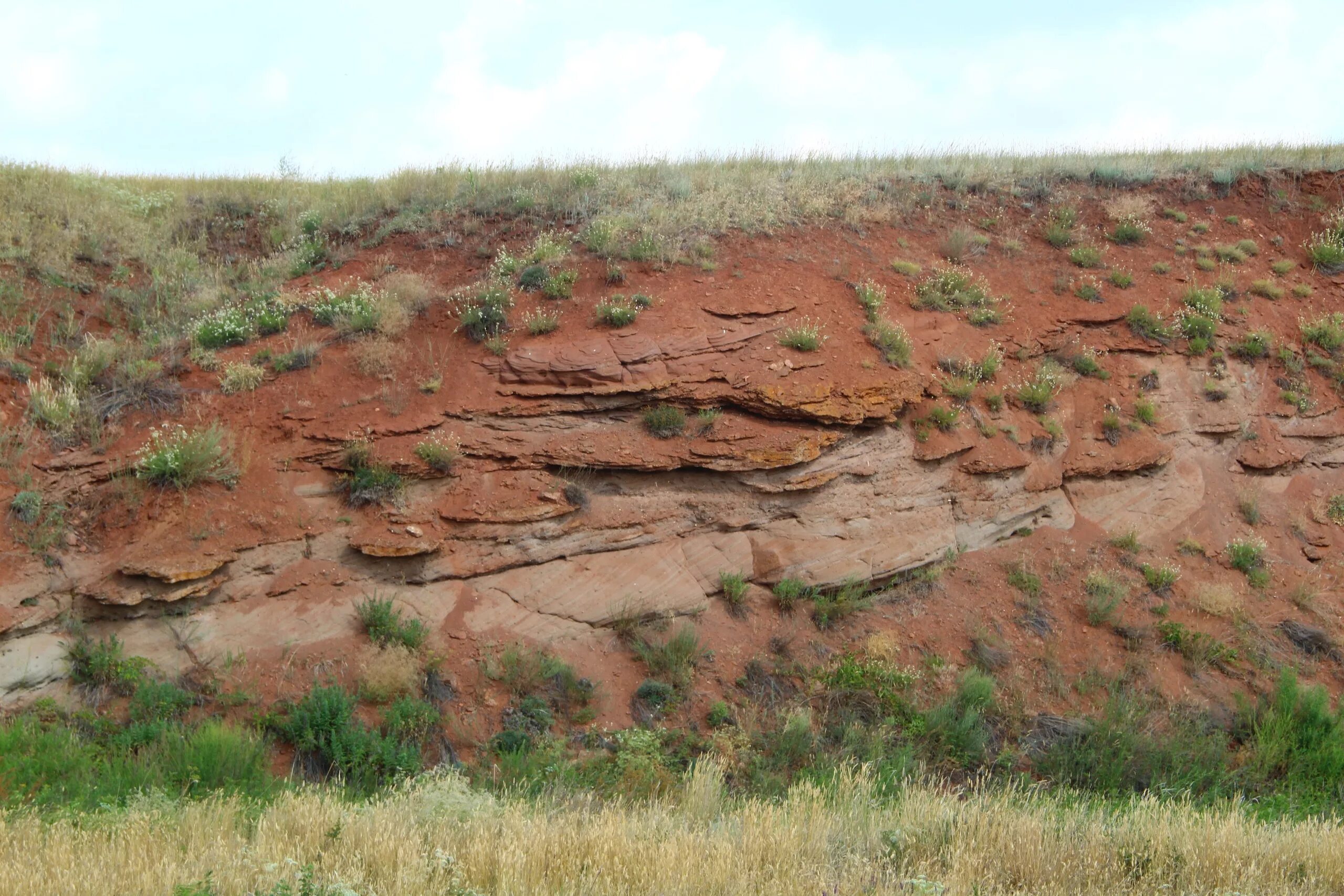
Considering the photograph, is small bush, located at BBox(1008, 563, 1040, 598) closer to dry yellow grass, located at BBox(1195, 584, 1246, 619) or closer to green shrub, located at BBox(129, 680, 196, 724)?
dry yellow grass, located at BBox(1195, 584, 1246, 619)

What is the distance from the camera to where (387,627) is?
30.6 ft

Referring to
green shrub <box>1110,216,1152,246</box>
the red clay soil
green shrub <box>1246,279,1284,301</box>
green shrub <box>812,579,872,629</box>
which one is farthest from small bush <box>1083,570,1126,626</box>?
green shrub <box>1110,216,1152,246</box>

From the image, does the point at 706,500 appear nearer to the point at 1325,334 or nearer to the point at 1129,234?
the point at 1129,234

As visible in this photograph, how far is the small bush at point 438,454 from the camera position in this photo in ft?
33.1

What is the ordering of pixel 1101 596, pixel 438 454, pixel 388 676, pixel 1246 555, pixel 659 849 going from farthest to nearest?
1. pixel 1246 555
2. pixel 1101 596
3. pixel 438 454
4. pixel 388 676
5. pixel 659 849

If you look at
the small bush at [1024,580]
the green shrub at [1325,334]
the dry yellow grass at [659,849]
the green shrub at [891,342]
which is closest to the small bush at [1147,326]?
the green shrub at [1325,334]

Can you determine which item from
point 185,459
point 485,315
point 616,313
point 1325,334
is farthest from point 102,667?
point 1325,334

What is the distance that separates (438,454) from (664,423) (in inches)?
94.7

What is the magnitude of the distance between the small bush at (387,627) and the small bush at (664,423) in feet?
10.4

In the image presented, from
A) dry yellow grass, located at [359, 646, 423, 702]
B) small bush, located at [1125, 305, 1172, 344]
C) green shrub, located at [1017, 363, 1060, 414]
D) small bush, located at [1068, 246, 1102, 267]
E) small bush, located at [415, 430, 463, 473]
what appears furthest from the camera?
small bush, located at [1068, 246, 1102, 267]

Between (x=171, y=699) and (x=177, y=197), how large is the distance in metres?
10.6

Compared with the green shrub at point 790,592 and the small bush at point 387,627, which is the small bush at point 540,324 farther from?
the green shrub at point 790,592

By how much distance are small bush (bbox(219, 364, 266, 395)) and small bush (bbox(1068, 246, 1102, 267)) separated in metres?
11.2

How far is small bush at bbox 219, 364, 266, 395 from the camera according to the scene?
10609 millimetres
